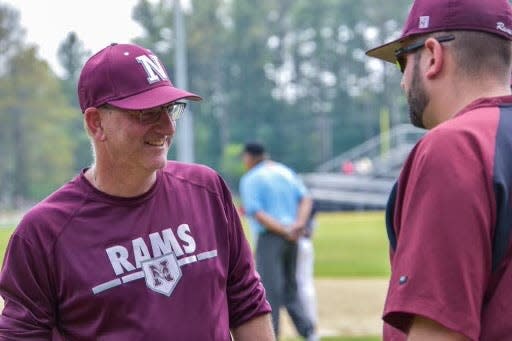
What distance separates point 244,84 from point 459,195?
55442 millimetres

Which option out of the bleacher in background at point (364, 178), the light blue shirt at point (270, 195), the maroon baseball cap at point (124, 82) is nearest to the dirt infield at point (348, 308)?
the light blue shirt at point (270, 195)

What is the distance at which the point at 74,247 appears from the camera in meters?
2.38

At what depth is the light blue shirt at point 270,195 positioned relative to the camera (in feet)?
23.7

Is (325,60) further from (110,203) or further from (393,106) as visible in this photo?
(110,203)

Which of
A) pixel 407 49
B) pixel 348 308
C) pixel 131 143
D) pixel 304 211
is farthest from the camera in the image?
pixel 348 308

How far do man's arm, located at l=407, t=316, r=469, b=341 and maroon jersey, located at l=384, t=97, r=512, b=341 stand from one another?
2cm

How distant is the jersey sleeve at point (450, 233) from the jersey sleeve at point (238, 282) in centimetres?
98

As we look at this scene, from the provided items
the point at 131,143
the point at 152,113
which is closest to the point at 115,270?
the point at 131,143

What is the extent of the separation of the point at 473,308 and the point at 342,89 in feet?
189

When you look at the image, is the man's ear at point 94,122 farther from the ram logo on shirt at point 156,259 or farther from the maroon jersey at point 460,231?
the maroon jersey at point 460,231

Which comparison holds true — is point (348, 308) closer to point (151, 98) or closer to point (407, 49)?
point (151, 98)

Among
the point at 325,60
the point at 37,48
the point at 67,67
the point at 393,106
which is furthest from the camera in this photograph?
the point at 325,60

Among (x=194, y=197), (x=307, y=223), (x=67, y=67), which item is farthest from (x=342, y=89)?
(x=194, y=197)

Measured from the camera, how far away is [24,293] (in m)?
2.29
